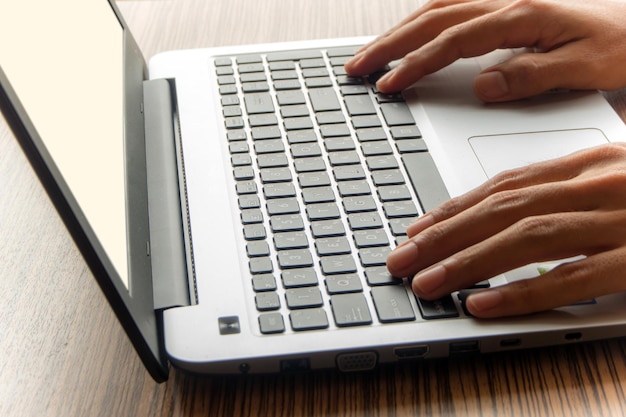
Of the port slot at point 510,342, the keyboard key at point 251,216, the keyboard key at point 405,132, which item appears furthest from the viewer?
the keyboard key at point 405,132

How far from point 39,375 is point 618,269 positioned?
1.56ft

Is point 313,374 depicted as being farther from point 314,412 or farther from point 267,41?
point 267,41

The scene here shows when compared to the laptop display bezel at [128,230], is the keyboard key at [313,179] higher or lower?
lower

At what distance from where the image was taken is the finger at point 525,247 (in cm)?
58

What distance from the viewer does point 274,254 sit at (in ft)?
2.08

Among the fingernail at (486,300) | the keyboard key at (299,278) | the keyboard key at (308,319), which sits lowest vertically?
the keyboard key at (299,278)

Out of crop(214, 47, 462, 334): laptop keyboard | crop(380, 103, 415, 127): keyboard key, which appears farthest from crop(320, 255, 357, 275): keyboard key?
crop(380, 103, 415, 127): keyboard key

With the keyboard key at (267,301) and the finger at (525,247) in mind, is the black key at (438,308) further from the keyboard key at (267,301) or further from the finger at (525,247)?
the keyboard key at (267,301)

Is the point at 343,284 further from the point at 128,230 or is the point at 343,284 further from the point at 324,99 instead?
the point at 324,99

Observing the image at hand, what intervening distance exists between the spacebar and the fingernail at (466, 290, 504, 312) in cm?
13

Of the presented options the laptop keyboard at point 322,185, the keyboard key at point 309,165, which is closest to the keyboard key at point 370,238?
the laptop keyboard at point 322,185

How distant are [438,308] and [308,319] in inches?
4.0

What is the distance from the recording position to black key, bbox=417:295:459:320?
0.57m

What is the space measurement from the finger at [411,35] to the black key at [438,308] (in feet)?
1.21
